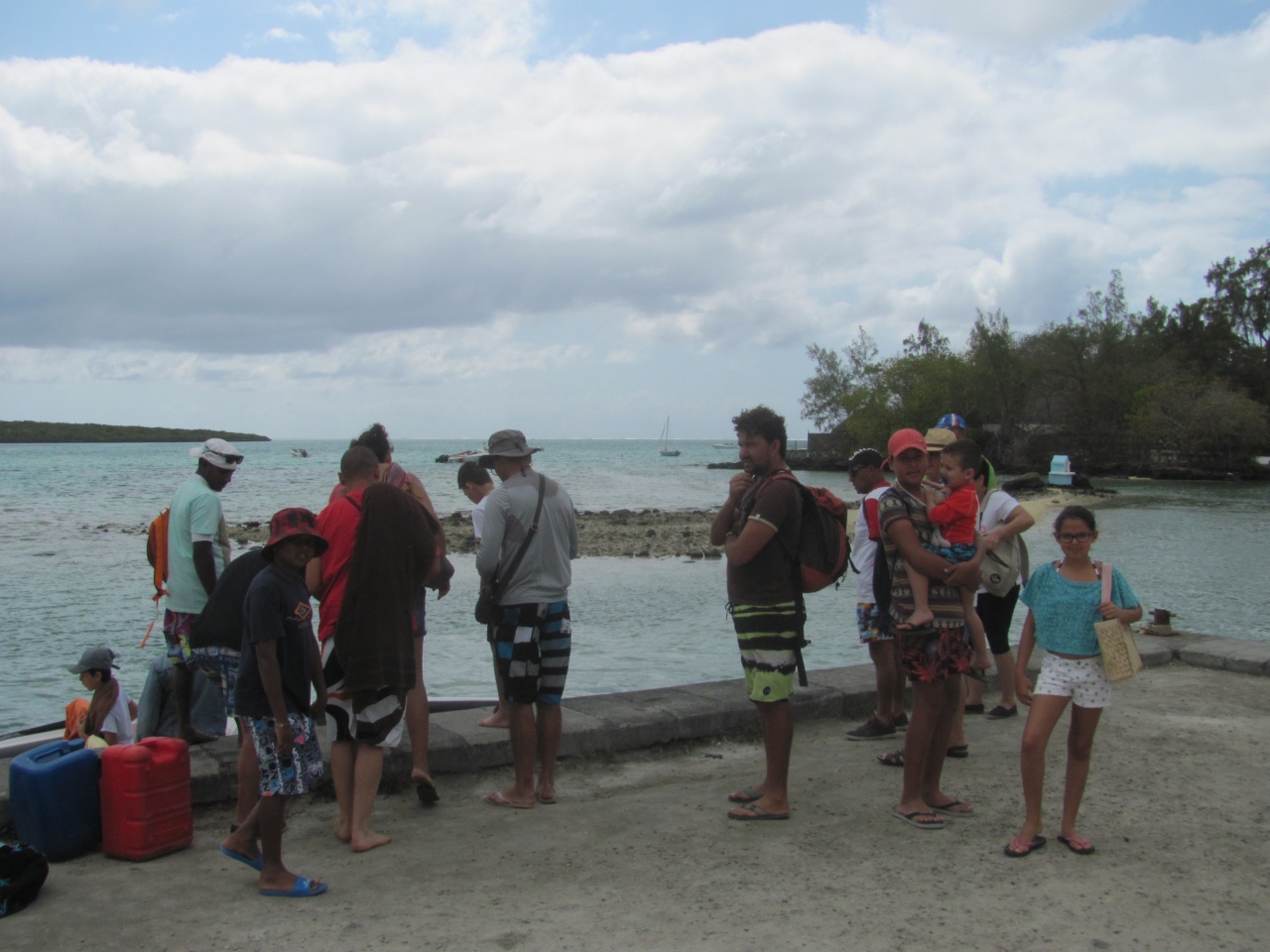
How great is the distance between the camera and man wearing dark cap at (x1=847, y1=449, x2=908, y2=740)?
567 centimetres

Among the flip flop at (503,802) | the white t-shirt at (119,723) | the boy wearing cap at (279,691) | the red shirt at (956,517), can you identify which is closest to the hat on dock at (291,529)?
the boy wearing cap at (279,691)

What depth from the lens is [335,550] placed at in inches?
174

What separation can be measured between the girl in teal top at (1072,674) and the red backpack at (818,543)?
80cm

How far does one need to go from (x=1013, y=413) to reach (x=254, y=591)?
7983 cm

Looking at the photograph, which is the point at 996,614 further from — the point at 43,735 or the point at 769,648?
the point at 43,735

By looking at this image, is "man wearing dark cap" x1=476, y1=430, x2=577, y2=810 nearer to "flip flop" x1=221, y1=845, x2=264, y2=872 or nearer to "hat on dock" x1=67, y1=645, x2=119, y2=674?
"flip flop" x1=221, y1=845, x2=264, y2=872

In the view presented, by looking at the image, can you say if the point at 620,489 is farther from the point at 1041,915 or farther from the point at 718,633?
the point at 1041,915

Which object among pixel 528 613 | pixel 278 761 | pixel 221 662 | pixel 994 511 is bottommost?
pixel 278 761

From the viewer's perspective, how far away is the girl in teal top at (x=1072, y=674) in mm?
3979

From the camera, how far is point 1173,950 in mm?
3186

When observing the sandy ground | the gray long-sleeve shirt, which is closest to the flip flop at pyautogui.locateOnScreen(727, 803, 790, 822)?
the sandy ground

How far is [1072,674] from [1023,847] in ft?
2.27

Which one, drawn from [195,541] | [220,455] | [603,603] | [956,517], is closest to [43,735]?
[195,541]

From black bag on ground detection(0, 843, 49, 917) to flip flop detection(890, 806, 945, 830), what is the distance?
3306 mm
